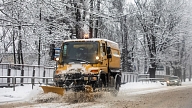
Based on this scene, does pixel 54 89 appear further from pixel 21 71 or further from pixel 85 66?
pixel 21 71

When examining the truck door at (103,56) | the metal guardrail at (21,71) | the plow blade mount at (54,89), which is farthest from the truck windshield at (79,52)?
the metal guardrail at (21,71)

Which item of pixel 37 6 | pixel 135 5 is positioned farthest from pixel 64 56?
pixel 135 5

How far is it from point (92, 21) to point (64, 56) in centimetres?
1525

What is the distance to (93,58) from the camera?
15.6m

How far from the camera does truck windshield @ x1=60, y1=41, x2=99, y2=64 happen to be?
15602mm

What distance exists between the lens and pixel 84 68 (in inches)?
589

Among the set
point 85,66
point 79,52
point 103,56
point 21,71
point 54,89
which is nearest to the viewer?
point 54,89

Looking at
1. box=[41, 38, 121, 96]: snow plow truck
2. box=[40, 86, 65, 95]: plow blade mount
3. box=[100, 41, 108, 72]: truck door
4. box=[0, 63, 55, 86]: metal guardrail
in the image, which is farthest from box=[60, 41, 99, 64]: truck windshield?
box=[0, 63, 55, 86]: metal guardrail

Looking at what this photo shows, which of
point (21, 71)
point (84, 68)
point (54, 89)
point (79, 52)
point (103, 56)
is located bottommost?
point (54, 89)

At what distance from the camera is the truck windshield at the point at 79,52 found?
51.2ft

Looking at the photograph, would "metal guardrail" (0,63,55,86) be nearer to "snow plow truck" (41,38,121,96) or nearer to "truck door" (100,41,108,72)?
"snow plow truck" (41,38,121,96)

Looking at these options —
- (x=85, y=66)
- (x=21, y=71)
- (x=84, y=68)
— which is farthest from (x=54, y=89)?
(x=21, y=71)

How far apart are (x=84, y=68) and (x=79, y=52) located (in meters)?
1.13

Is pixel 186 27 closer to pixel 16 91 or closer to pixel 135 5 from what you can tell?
pixel 135 5
